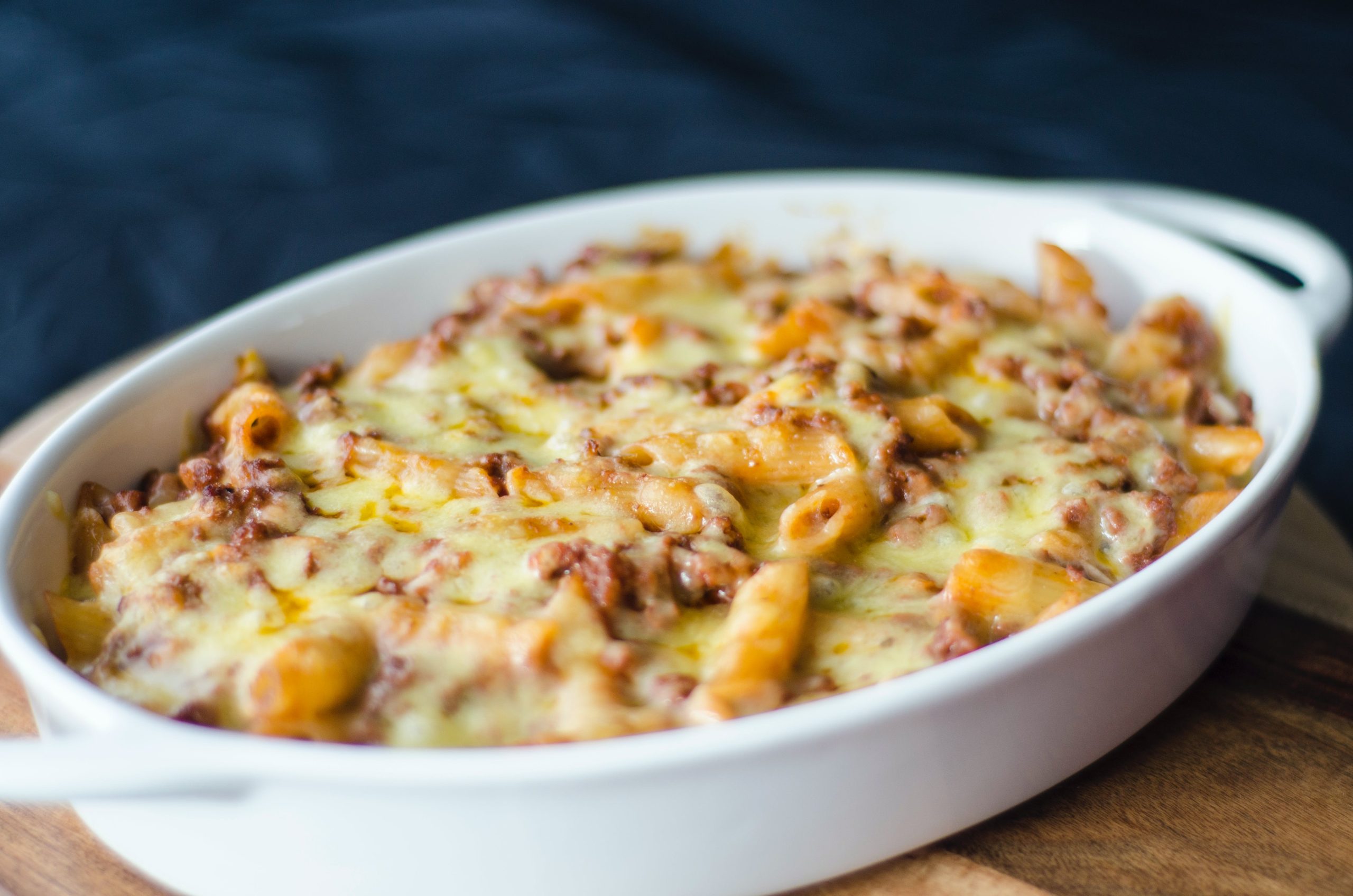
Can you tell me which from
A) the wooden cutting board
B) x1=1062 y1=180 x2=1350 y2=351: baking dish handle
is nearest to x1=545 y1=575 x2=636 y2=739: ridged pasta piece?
the wooden cutting board

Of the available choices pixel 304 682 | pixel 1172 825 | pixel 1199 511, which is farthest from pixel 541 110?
pixel 1172 825

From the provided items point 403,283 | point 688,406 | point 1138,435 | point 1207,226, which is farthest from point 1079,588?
point 403,283

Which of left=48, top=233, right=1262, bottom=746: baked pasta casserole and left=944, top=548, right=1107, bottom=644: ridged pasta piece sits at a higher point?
left=944, top=548, right=1107, bottom=644: ridged pasta piece

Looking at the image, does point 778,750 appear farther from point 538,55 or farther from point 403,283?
point 538,55

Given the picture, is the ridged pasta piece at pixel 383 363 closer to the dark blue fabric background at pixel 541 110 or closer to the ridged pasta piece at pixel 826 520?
the ridged pasta piece at pixel 826 520

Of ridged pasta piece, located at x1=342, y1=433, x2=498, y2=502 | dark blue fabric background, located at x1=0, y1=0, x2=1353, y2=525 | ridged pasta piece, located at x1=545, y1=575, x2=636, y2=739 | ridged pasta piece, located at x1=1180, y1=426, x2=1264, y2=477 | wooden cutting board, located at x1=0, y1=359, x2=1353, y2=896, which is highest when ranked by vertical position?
ridged pasta piece, located at x1=545, y1=575, x2=636, y2=739

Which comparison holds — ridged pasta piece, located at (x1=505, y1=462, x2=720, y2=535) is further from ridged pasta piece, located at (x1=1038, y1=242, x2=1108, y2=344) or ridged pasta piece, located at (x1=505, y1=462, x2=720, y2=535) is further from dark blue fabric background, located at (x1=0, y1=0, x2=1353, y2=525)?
dark blue fabric background, located at (x1=0, y1=0, x2=1353, y2=525)

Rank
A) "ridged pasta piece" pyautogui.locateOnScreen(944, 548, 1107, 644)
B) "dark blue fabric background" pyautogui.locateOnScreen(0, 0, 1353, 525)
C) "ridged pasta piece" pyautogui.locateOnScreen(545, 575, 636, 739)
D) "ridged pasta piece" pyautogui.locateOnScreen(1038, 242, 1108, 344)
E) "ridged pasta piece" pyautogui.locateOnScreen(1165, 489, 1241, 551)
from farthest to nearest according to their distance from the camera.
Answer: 1. "dark blue fabric background" pyautogui.locateOnScreen(0, 0, 1353, 525)
2. "ridged pasta piece" pyautogui.locateOnScreen(1038, 242, 1108, 344)
3. "ridged pasta piece" pyautogui.locateOnScreen(1165, 489, 1241, 551)
4. "ridged pasta piece" pyautogui.locateOnScreen(944, 548, 1107, 644)
5. "ridged pasta piece" pyautogui.locateOnScreen(545, 575, 636, 739)
